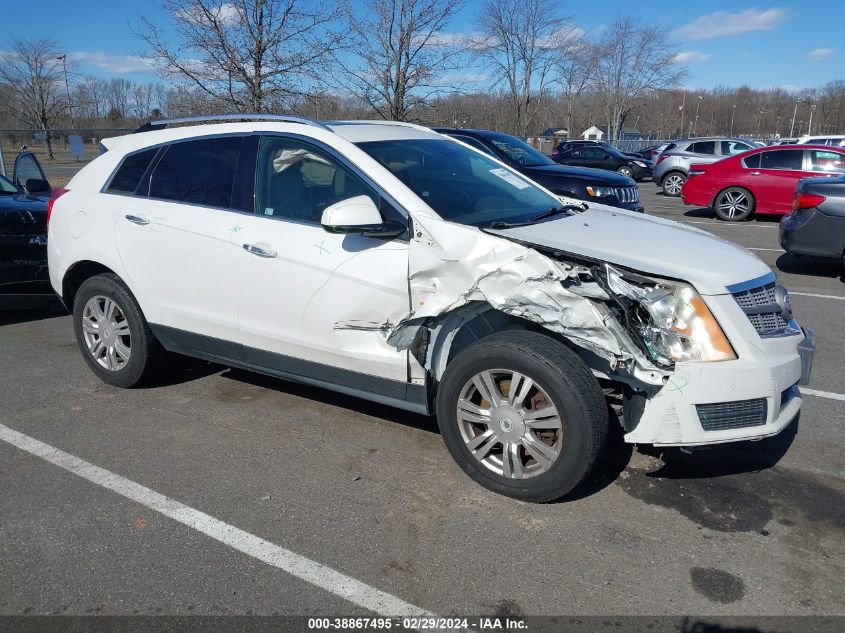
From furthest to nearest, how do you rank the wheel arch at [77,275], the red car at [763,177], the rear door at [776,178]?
the rear door at [776,178] → the red car at [763,177] → the wheel arch at [77,275]

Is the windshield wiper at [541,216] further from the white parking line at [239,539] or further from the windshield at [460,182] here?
the white parking line at [239,539]

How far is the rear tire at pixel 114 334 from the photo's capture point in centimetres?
471

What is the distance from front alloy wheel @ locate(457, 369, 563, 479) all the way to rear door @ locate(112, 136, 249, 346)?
1661mm

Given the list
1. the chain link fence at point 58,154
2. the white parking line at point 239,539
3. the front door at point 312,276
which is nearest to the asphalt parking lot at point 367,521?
the white parking line at point 239,539

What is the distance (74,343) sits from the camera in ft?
20.2

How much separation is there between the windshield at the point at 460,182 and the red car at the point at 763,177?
11.3m

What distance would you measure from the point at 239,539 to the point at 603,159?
2461 centimetres

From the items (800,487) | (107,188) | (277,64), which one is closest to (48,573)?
(107,188)

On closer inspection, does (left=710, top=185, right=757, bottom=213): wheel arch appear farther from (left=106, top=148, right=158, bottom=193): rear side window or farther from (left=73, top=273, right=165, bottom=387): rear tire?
(left=73, top=273, right=165, bottom=387): rear tire

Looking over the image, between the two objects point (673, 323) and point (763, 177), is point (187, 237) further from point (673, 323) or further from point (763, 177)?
point (763, 177)

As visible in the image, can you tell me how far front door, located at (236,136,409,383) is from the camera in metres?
3.65

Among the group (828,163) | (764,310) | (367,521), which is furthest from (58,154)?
(764,310)

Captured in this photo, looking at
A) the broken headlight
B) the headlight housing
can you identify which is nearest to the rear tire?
the broken headlight

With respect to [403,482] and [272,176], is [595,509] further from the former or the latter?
[272,176]
